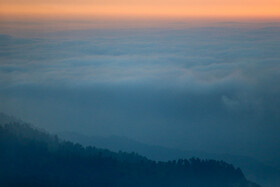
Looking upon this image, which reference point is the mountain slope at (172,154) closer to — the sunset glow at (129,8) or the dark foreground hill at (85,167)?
the dark foreground hill at (85,167)

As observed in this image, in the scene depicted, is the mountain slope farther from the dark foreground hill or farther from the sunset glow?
the sunset glow

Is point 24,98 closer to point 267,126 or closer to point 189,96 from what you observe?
point 189,96

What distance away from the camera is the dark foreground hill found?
148 inches

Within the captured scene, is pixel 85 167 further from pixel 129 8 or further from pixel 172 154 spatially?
pixel 129 8

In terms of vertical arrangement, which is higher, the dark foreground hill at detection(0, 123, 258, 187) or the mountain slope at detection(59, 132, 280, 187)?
the mountain slope at detection(59, 132, 280, 187)

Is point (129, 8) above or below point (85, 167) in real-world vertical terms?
above

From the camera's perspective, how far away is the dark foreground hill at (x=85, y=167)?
377cm

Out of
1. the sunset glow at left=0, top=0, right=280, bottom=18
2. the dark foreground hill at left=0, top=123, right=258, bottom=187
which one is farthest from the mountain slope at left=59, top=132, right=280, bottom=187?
the sunset glow at left=0, top=0, right=280, bottom=18

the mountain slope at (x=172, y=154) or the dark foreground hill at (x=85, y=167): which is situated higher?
the mountain slope at (x=172, y=154)

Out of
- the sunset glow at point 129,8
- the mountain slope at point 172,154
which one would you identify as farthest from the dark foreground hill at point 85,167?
the sunset glow at point 129,8

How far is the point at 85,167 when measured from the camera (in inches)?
153

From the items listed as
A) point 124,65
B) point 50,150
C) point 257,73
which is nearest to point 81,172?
point 50,150

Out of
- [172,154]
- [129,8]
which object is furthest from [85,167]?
[129,8]

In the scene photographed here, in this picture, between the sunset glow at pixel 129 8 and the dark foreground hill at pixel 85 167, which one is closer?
the dark foreground hill at pixel 85 167
